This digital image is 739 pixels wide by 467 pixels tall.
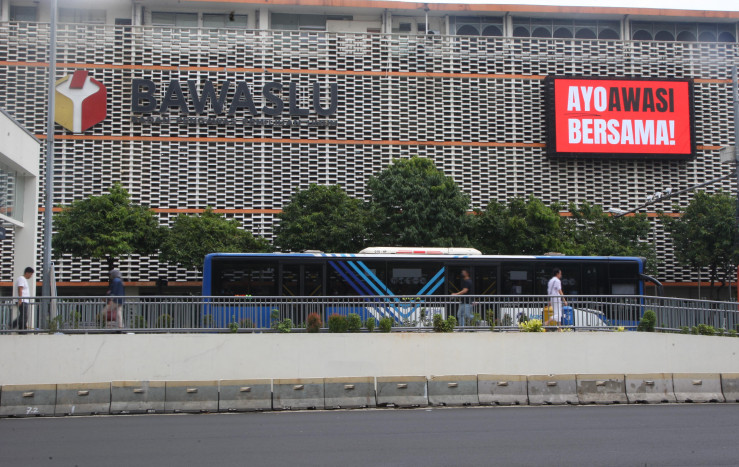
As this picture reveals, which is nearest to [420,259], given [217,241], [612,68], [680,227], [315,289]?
[315,289]

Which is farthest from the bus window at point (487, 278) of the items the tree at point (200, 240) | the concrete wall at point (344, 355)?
the tree at point (200, 240)

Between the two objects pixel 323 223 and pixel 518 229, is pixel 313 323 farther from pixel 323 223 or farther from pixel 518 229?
pixel 518 229

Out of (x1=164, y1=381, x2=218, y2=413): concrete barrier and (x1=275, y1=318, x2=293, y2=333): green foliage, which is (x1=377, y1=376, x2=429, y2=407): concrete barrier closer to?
(x1=164, y1=381, x2=218, y2=413): concrete barrier

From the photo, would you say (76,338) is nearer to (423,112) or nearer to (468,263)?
(468,263)

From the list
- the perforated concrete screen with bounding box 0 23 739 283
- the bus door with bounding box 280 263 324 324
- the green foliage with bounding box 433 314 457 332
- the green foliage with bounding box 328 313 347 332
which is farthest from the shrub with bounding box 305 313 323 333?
the perforated concrete screen with bounding box 0 23 739 283

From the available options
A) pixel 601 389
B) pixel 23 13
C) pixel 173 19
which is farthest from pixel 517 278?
pixel 23 13

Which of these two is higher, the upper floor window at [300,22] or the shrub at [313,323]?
the upper floor window at [300,22]

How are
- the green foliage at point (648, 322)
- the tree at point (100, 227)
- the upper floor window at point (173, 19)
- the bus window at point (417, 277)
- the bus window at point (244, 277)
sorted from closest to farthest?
the green foliage at point (648, 322)
the bus window at point (244, 277)
the bus window at point (417, 277)
the tree at point (100, 227)
the upper floor window at point (173, 19)

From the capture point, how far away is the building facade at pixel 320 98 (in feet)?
115

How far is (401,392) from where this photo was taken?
1373 cm

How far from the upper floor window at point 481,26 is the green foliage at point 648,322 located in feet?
83.3

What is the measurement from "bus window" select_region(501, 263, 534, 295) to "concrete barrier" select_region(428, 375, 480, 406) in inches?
407

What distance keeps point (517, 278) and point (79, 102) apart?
21.9 metres

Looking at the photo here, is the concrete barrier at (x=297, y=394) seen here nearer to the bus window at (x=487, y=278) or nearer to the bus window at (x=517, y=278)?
the bus window at (x=487, y=278)
